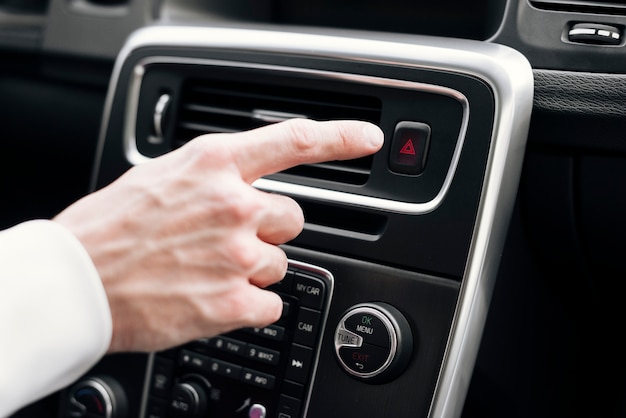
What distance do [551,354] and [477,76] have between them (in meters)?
0.44

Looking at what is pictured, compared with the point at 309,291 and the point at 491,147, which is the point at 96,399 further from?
the point at 491,147

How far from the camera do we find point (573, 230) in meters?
0.89

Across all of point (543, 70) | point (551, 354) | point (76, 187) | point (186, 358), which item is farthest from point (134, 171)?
point (76, 187)

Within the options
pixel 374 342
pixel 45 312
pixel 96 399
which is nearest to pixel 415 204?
pixel 374 342

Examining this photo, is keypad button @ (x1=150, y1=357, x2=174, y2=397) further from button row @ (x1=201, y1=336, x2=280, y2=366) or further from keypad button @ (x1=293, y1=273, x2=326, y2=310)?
keypad button @ (x1=293, y1=273, x2=326, y2=310)

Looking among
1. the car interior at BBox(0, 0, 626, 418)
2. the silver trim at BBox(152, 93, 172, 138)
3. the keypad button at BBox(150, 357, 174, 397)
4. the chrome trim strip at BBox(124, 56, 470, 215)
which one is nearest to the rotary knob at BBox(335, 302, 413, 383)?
the car interior at BBox(0, 0, 626, 418)

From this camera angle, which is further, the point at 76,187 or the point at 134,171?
the point at 76,187

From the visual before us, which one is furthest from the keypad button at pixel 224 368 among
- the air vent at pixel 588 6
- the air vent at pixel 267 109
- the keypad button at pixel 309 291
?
the air vent at pixel 588 6

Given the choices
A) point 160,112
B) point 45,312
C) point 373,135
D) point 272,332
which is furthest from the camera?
point 160,112

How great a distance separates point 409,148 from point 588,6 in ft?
0.79

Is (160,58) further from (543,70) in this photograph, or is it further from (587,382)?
(587,382)

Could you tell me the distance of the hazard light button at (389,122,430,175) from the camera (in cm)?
77

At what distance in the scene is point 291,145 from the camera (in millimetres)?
660

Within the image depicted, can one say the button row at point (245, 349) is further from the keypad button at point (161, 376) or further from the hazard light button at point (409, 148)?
the hazard light button at point (409, 148)
